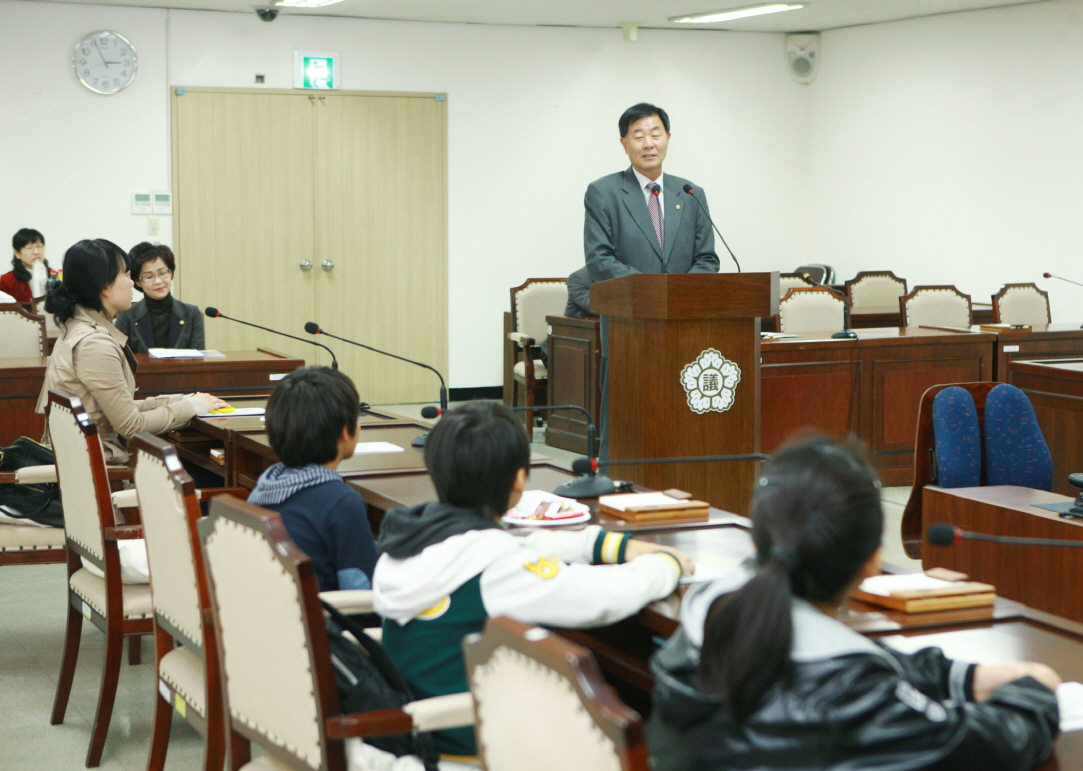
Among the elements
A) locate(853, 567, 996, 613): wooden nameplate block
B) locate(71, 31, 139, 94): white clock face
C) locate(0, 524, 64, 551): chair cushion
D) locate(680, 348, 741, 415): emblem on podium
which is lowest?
locate(0, 524, 64, 551): chair cushion

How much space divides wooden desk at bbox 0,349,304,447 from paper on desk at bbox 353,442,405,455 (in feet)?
4.77

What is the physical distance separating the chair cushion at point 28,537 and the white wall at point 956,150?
673cm

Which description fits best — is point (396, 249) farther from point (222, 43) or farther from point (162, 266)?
point (162, 266)

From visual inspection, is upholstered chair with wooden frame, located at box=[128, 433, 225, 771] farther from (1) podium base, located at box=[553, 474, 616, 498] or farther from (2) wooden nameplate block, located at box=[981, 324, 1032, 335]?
(2) wooden nameplate block, located at box=[981, 324, 1032, 335]

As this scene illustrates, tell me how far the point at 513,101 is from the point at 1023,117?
357 centimetres

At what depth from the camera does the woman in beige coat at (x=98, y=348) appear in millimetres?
3416

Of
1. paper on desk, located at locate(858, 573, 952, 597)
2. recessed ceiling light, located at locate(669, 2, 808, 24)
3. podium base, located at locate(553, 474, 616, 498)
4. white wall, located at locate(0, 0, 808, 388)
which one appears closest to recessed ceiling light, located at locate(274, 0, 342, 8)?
white wall, located at locate(0, 0, 808, 388)

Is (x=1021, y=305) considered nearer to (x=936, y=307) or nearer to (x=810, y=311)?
(x=936, y=307)

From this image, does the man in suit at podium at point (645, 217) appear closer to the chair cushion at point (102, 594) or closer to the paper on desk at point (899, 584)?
the chair cushion at point (102, 594)

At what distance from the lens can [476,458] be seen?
69.1 inches

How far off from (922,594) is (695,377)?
1754 mm

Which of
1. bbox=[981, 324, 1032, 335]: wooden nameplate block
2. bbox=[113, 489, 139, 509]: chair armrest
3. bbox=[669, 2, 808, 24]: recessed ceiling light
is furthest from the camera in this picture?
bbox=[669, 2, 808, 24]: recessed ceiling light

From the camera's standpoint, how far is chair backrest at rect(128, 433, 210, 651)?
213 cm

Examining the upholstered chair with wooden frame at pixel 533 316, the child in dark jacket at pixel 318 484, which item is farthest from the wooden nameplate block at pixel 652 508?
the upholstered chair with wooden frame at pixel 533 316
